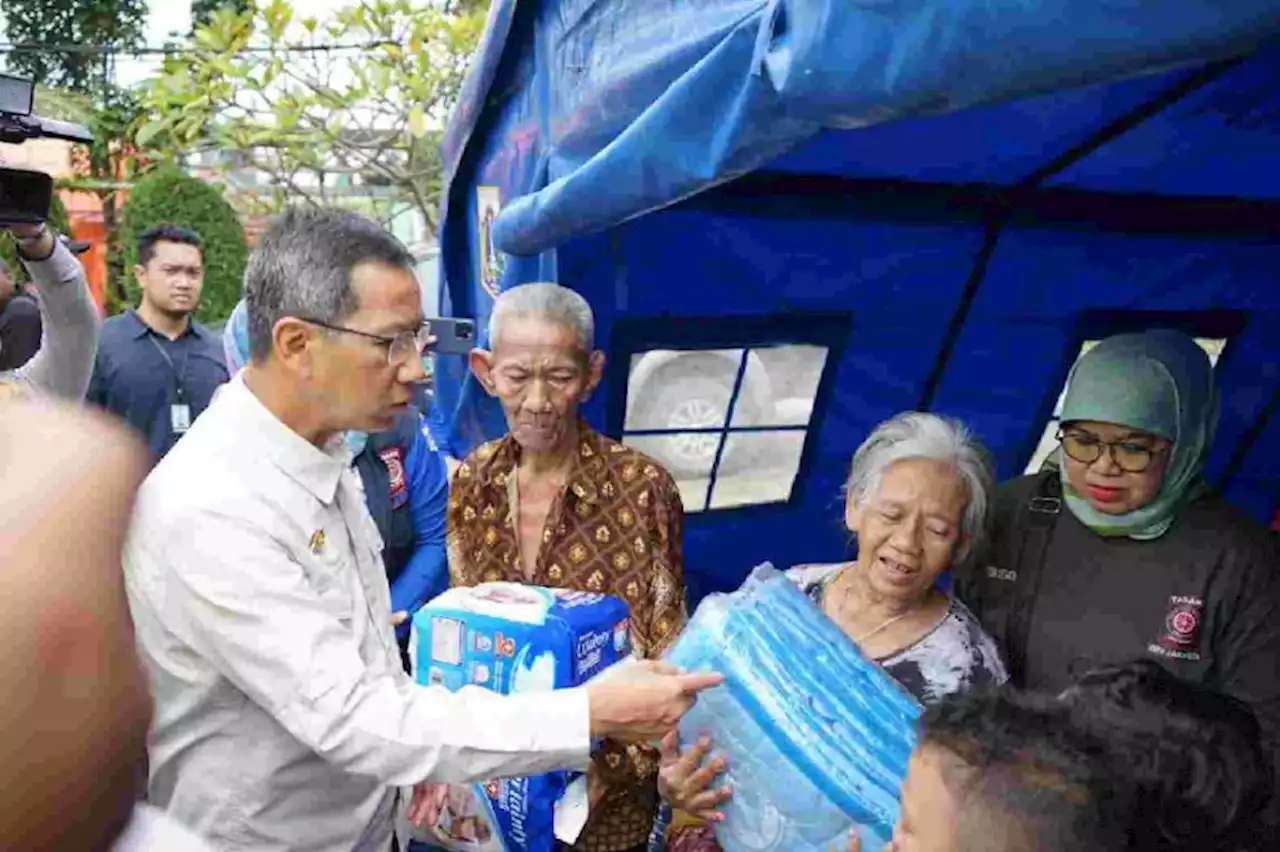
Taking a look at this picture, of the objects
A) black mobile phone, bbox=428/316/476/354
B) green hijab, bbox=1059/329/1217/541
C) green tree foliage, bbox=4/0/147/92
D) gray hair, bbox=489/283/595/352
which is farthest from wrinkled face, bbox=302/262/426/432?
green tree foliage, bbox=4/0/147/92

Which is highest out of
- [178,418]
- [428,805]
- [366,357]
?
[366,357]

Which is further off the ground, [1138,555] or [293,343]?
[293,343]

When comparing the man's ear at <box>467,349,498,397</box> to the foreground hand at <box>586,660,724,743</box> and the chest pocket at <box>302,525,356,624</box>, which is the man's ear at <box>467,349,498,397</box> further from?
the foreground hand at <box>586,660,724,743</box>

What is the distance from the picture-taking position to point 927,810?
3.87ft

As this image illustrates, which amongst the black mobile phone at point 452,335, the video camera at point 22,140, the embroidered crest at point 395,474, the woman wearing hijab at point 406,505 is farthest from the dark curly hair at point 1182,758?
the video camera at point 22,140

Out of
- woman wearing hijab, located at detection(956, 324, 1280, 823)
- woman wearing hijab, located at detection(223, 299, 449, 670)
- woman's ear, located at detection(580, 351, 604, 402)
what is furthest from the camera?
woman wearing hijab, located at detection(223, 299, 449, 670)

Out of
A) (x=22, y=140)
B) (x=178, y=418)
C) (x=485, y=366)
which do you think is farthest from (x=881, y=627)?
(x=178, y=418)

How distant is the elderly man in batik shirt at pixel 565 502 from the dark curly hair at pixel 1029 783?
113cm

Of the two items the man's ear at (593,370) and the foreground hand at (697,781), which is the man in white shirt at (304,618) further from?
the man's ear at (593,370)

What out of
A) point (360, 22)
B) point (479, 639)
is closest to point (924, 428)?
point (479, 639)

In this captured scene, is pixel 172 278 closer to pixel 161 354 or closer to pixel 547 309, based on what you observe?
pixel 161 354

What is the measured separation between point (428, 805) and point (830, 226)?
1.92m

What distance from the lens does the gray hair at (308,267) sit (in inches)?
65.2

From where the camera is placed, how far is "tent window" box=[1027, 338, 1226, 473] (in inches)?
142
